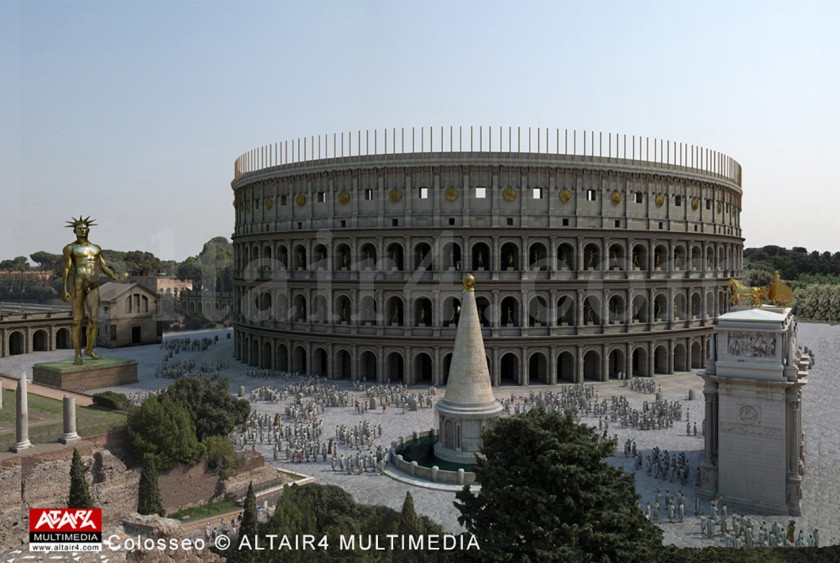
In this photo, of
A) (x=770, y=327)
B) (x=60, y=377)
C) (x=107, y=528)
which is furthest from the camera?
(x=60, y=377)

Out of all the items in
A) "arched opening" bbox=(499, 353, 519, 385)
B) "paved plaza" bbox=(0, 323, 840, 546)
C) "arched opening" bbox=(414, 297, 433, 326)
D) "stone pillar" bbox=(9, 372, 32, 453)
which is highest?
"arched opening" bbox=(414, 297, 433, 326)

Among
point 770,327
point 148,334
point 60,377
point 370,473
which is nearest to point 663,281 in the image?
point 770,327

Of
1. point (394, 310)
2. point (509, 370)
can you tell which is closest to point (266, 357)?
point (394, 310)

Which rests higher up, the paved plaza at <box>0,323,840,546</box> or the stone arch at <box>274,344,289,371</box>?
the stone arch at <box>274,344,289,371</box>

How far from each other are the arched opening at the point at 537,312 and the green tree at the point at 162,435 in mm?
31122

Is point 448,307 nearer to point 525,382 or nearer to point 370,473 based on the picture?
point 525,382

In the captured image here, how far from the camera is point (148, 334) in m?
72.6

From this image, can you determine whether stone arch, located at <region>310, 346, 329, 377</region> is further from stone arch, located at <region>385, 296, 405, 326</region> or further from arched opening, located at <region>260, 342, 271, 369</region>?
stone arch, located at <region>385, 296, 405, 326</region>

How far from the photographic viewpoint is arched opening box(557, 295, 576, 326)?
51.1 m

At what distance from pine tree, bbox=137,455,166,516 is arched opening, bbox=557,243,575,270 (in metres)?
36.2

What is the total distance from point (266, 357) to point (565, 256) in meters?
29.2

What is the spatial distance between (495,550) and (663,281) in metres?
43.7

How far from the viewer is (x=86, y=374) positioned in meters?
42.4

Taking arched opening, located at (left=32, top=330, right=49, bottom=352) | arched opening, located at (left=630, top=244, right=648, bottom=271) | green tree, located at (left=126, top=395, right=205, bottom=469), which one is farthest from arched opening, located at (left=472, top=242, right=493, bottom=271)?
arched opening, located at (left=32, top=330, right=49, bottom=352)
